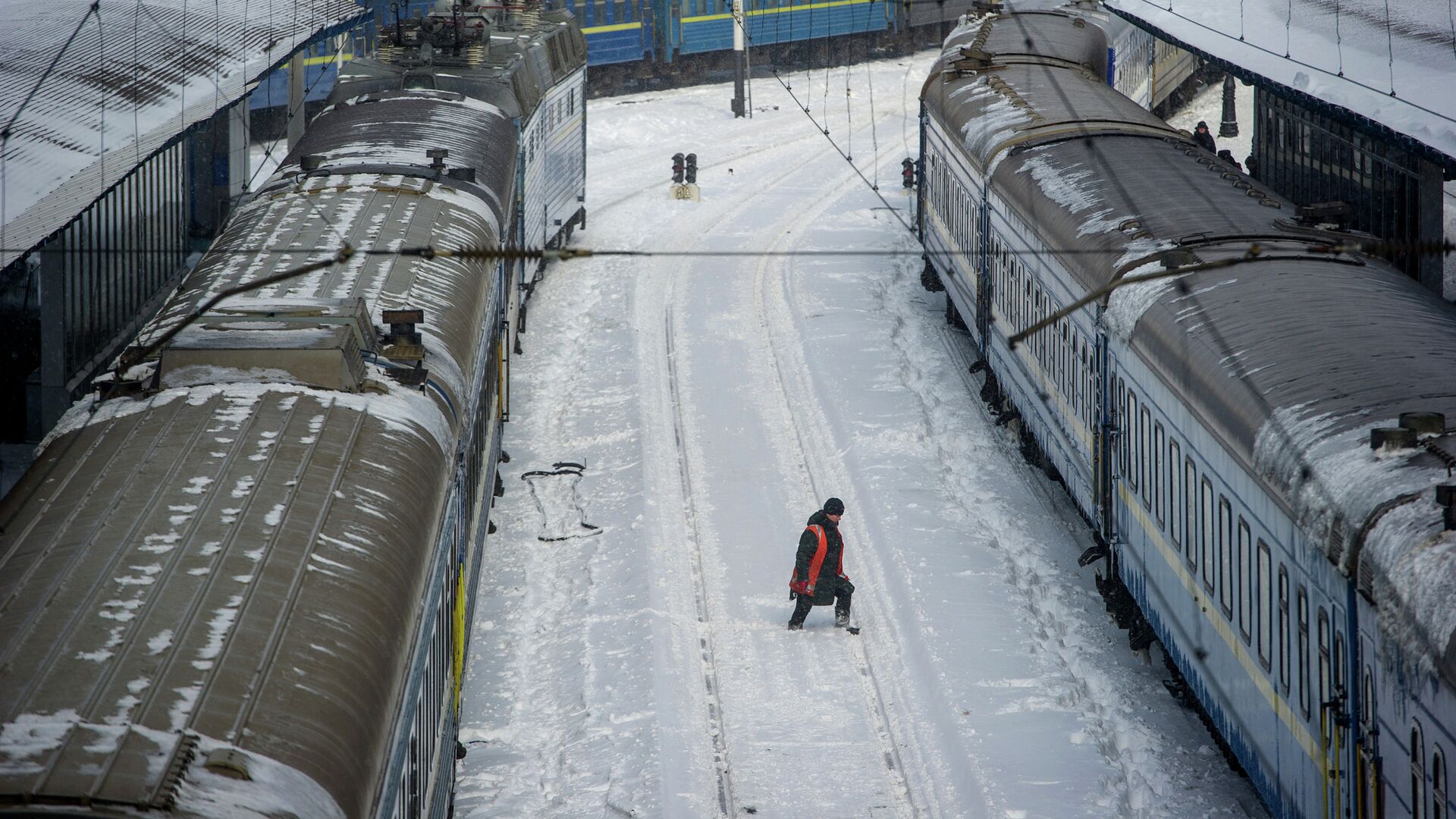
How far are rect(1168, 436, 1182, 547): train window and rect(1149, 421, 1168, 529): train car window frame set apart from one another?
0.15 meters

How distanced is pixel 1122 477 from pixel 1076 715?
204cm

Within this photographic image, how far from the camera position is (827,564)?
13.4 meters

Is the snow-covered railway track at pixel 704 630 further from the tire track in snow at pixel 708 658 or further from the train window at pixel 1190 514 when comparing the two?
the train window at pixel 1190 514

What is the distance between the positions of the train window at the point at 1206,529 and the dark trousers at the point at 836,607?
141 inches

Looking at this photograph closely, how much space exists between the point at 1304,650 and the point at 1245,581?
109 cm

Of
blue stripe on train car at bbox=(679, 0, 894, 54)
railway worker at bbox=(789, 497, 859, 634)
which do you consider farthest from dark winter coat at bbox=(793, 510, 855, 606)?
blue stripe on train car at bbox=(679, 0, 894, 54)

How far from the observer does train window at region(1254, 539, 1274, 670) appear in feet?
30.2

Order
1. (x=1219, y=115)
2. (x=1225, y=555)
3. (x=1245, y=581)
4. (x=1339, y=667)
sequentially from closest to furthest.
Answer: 1. (x=1339, y=667)
2. (x=1245, y=581)
3. (x=1225, y=555)
4. (x=1219, y=115)

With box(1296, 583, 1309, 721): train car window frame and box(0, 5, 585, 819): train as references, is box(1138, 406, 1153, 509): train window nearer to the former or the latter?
box(1296, 583, 1309, 721): train car window frame

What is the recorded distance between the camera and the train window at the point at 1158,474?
11.6m

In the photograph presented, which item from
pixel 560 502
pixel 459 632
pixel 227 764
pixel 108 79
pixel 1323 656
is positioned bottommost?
pixel 560 502

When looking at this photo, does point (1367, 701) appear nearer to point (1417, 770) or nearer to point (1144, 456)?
point (1417, 770)

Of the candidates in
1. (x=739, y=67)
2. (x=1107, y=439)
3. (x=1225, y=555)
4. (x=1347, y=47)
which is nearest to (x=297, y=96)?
(x=739, y=67)

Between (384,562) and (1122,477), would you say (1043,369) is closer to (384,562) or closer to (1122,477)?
(1122,477)
